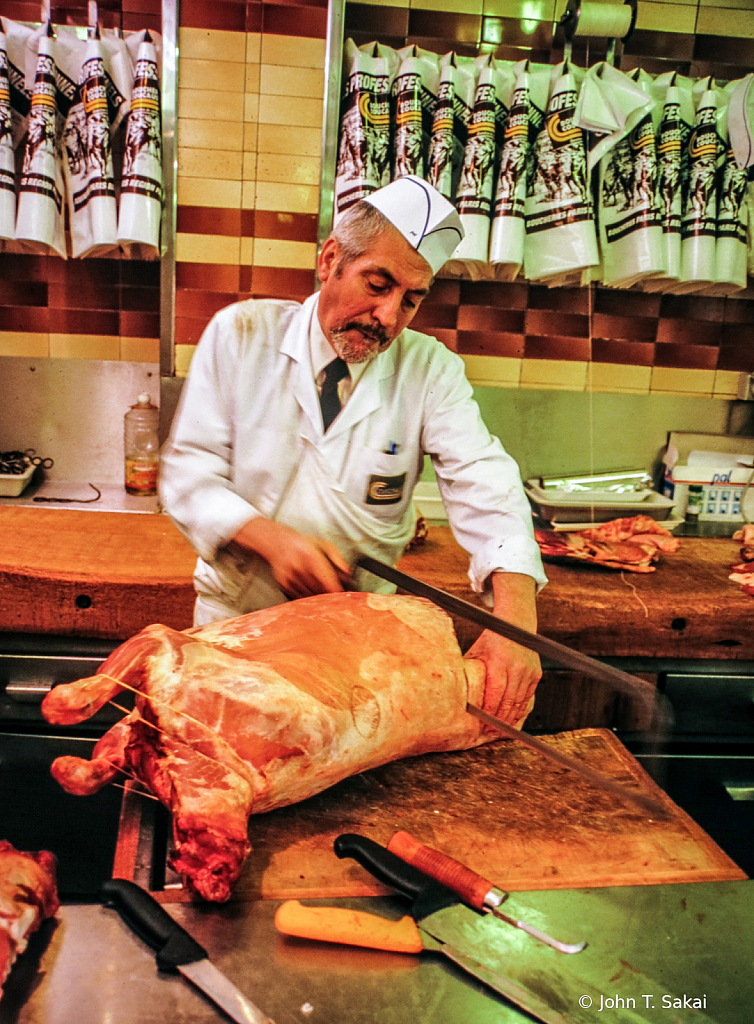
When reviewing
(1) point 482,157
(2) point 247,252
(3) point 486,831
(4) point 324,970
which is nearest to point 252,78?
(2) point 247,252

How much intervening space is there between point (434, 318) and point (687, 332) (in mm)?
1365

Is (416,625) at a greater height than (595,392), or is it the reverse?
(595,392)

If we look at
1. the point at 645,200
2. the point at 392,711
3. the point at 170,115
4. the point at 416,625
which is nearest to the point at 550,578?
the point at 416,625

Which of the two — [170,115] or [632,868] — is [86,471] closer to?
[170,115]

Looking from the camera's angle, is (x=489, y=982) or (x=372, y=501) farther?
(x=372, y=501)

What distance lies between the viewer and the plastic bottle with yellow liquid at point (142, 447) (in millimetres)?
3818

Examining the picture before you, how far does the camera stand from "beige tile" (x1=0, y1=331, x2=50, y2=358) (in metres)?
3.93

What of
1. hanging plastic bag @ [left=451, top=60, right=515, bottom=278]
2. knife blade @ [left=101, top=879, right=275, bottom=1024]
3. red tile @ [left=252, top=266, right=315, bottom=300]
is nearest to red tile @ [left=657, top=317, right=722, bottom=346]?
hanging plastic bag @ [left=451, top=60, right=515, bottom=278]

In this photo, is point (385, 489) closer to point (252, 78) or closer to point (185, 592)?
point (185, 592)

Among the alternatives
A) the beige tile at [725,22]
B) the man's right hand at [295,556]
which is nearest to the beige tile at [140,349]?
the man's right hand at [295,556]

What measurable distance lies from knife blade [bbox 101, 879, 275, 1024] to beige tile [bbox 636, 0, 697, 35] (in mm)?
4254

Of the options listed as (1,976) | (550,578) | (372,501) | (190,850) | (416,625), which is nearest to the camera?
(1,976)

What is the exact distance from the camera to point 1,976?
1077 mm

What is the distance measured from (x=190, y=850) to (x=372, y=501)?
1162 mm
